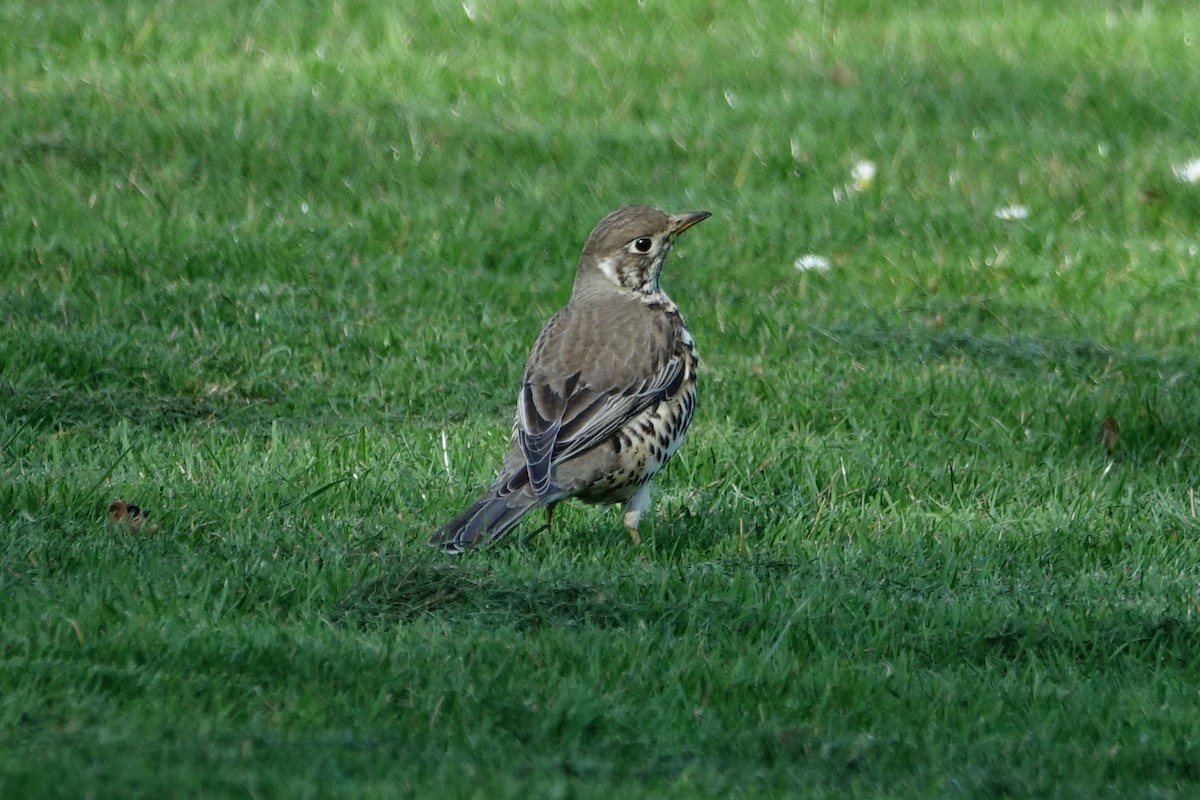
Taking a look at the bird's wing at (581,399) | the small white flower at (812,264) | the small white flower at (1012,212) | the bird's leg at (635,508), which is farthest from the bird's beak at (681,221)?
the small white flower at (1012,212)

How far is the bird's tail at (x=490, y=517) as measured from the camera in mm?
6149

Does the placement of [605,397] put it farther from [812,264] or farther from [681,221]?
[812,264]

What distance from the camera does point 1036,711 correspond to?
17.0ft

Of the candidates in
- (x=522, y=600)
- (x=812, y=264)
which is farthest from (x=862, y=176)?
(x=522, y=600)

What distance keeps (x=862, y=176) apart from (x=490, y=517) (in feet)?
Result: 19.6

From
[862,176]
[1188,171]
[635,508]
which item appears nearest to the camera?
[635,508]

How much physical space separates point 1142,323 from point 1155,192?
1910mm

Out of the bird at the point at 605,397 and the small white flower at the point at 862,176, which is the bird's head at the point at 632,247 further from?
the small white flower at the point at 862,176

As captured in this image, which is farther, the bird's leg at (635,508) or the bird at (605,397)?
the bird's leg at (635,508)

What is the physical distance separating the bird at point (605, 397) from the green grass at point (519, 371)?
21 cm

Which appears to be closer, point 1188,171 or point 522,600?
point 522,600

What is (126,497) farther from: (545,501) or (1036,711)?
(1036,711)

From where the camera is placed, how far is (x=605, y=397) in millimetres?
6832

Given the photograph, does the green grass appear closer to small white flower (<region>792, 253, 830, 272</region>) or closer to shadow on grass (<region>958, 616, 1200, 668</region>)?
shadow on grass (<region>958, 616, 1200, 668</region>)
